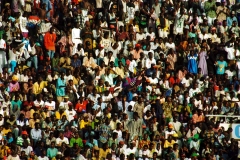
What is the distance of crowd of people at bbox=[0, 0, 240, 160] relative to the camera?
40.1 metres

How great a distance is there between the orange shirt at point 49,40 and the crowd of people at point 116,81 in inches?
1.4

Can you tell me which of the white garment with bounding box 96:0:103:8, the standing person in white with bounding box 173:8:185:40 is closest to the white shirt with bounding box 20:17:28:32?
the white garment with bounding box 96:0:103:8

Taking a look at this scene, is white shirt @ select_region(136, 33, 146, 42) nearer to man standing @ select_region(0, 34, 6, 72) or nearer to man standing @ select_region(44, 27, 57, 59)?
man standing @ select_region(44, 27, 57, 59)

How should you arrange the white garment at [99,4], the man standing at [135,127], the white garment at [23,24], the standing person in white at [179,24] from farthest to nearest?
the standing person in white at [179,24]
the white garment at [99,4]
the white garment at [23,24]
the man standing at [135,127]

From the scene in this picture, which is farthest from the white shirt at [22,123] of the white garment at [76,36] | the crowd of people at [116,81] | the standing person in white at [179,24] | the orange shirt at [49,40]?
the standing person in white at [179,24]

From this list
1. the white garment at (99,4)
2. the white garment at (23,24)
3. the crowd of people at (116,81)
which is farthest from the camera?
the white garment at (99,4)

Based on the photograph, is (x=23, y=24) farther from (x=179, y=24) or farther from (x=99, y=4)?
(x=179, y=24)

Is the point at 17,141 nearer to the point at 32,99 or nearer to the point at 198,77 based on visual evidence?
the point at 32,99

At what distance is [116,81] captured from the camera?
4262cm

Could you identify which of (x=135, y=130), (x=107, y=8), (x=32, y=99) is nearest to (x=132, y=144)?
(x=135, y=130)

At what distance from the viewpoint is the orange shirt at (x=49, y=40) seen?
42656 mm

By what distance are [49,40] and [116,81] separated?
9.14ft

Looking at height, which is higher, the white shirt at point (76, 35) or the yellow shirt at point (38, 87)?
the white shirt at point (76, 35)

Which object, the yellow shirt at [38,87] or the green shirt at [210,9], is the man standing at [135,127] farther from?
the green shirt at [210,9]
